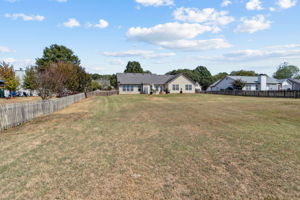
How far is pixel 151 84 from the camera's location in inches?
1582

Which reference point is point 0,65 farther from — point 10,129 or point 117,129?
point 117,129

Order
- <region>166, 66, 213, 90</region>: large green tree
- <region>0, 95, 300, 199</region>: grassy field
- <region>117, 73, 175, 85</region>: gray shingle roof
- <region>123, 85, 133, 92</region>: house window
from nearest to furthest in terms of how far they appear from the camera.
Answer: <region>0, 95, 300, 199</region>: grassy field
<region>123, 85, 133, 92</region>: house window
<region>117, 73, 175, 85</region>: gray shingle roof
<region>166, 66, 213, 90</region>: large green tree

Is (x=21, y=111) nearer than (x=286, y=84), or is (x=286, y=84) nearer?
(x=21, y=111)

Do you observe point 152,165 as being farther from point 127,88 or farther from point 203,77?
point 203,77

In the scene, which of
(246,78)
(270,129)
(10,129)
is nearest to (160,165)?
(270,129)

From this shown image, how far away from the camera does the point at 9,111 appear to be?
8.18 meters

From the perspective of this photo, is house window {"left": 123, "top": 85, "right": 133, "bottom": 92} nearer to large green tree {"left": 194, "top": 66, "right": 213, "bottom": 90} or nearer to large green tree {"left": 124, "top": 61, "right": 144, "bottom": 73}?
large green tree {"left": 124, "top": 61, "right": 144, "bottom": 73}

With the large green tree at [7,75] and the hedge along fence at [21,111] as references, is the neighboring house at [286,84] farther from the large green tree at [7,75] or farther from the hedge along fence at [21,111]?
the large green tree at [7,75]

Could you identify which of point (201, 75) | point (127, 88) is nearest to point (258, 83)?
point (127, 88)

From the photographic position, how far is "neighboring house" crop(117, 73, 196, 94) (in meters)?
39.8

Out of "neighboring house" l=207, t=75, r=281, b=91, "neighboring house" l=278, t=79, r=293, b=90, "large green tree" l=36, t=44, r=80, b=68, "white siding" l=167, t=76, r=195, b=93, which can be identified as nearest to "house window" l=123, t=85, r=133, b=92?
"white siding" l=167, t=76, r=195, b=93

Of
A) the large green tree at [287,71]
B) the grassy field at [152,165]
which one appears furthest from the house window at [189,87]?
the large green tree at [287,71]

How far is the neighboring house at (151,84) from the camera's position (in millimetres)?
39781

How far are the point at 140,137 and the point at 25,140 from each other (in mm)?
4239
